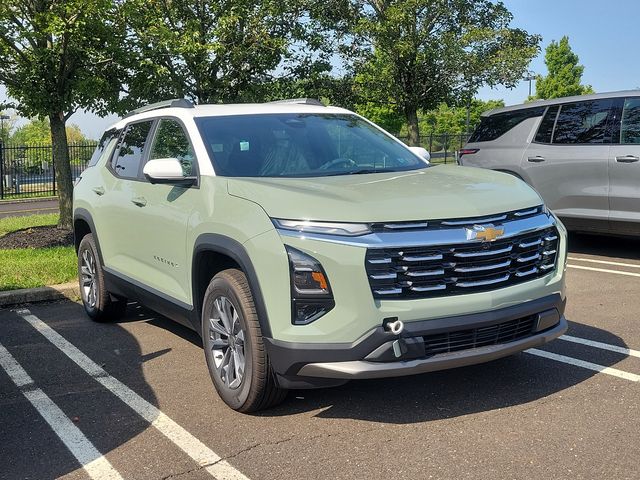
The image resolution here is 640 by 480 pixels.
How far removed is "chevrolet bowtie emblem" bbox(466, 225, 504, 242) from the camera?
11.6 ft

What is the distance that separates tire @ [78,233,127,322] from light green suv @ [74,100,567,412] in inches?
44.7

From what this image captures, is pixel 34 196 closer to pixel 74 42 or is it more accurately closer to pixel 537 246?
pixel 74 42

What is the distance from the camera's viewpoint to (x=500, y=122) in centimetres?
968

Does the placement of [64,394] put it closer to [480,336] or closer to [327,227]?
[327,227]

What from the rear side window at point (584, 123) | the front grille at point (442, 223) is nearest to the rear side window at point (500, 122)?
the rear side window at point (584, 123)

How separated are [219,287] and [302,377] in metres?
→ 0.76

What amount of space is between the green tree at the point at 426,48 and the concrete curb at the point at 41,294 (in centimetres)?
985

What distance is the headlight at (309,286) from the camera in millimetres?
3400

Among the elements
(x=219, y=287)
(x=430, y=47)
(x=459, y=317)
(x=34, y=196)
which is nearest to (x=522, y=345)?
A: (x=459, y=317)

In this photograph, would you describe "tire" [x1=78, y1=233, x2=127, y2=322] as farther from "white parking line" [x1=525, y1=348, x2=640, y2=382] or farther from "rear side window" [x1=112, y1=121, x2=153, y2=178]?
"white parking line" [x1=525, y1=348, x2=640, y2=382]

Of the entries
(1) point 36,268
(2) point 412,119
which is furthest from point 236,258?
(2) point 412,119

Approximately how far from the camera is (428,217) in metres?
3.48

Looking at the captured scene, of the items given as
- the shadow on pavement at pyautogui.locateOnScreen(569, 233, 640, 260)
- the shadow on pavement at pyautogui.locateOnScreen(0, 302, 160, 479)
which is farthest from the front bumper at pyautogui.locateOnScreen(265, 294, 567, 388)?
the shadow on pavement at pyautogui.locateOnScreen(569, 233, 640, 260)

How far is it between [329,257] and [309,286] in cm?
18
